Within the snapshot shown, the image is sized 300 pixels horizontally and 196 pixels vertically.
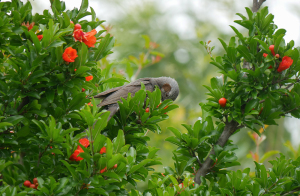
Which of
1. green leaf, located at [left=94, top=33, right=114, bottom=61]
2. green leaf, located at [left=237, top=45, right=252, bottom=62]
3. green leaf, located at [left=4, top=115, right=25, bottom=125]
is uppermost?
green leaf, located at [left=237, top=45, right=252, bottom=62]

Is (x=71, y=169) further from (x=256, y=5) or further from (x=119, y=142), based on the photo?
(x=256, y=5)

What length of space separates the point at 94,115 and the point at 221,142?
1.28m

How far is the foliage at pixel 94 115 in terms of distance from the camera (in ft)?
6.90

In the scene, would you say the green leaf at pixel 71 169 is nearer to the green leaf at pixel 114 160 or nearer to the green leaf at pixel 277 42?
the green leaf at pixel 114 160

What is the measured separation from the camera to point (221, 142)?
2873 mm

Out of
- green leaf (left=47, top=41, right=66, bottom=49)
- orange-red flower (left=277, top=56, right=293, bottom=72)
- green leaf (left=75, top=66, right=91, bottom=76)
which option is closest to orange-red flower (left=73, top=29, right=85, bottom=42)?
green leaf (left=47, top=41, right=66, bottom=49)

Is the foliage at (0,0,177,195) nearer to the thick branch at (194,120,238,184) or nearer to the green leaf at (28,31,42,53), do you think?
the green leaf at (28,31,42,53)

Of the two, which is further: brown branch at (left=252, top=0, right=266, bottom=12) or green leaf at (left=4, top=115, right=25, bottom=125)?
brown branch at (left=252, top=0, right=266, bottom=12)

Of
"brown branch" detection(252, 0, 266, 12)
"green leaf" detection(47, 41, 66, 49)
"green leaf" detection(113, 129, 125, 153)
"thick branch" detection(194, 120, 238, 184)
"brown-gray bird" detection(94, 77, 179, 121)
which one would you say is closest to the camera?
"green leaf" detection(113, 129, 125, 153)

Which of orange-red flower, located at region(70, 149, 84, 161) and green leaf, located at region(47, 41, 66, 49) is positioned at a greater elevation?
green leaf, located at region(47, 41, 66, 49)

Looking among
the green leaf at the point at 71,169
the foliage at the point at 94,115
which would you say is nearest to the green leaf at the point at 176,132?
the foliage at the point at 94,115

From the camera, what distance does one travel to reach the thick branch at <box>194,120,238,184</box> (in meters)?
2.87

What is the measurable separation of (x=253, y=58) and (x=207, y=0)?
27.4 ft

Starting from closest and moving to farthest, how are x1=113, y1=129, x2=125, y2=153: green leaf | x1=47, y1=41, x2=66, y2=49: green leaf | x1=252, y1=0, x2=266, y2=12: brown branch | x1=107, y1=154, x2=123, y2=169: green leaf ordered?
x1=107, y1=154, x2=123, y2=169: green leaf < x1=113, y1=129, x2=125, y2=153: green leaf < x1=47, y1=41, x2=66, y2=49: green leaf < x1=252, y1=0, x2=266, y2=12: brown branch
